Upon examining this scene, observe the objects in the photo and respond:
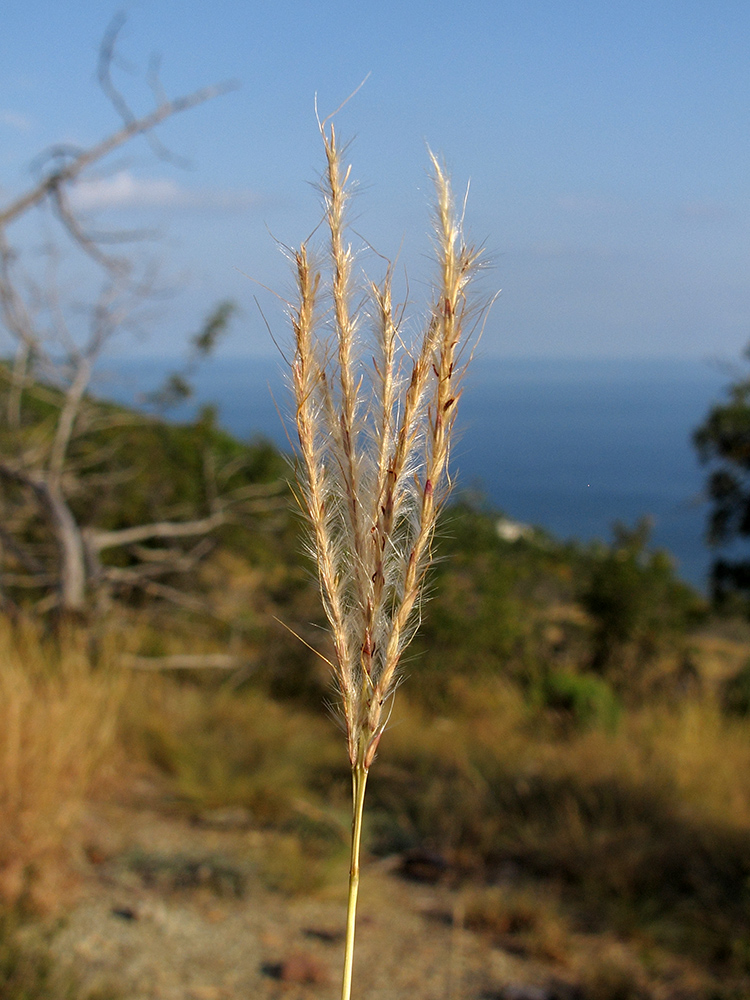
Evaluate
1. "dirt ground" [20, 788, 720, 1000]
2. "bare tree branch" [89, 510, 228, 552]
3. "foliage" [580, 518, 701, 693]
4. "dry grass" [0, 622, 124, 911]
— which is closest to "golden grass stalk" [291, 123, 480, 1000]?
"dirt ground" [20, 788, 720, 1000]

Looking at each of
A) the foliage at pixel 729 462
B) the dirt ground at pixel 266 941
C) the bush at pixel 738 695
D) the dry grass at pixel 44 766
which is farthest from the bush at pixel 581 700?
the dry grass at pixel 44 766

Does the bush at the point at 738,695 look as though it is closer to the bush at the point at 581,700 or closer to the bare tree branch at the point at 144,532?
the bush at the point at 581,700

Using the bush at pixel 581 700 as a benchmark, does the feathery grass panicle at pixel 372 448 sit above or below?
above

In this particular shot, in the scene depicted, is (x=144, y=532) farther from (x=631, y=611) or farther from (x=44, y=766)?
(x=631, y=611)

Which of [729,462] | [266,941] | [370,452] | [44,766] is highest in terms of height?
[729,462]

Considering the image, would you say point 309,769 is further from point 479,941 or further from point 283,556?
point 283,556

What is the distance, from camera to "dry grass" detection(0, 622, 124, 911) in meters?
3.86

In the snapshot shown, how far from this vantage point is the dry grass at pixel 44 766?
386 cm

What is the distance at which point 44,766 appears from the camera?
13.7ft

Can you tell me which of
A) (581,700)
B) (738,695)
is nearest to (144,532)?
(581,700)

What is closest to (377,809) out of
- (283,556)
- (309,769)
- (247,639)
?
(309,769)

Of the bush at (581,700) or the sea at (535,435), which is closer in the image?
the sea at (535,435)

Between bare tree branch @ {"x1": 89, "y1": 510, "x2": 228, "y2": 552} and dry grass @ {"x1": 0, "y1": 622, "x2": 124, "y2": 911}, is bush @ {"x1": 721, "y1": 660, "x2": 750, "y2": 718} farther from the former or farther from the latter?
dry grass @ {"x1": 0, "y1": 622, "x2": 124, "y2": 911}

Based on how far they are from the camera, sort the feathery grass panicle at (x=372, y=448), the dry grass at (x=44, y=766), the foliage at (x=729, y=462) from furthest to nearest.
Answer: the foliage at (x=729, y=462)
the dry grass at (x=44, y=766)
the feathery grass panicle at (x=372, y=448)
